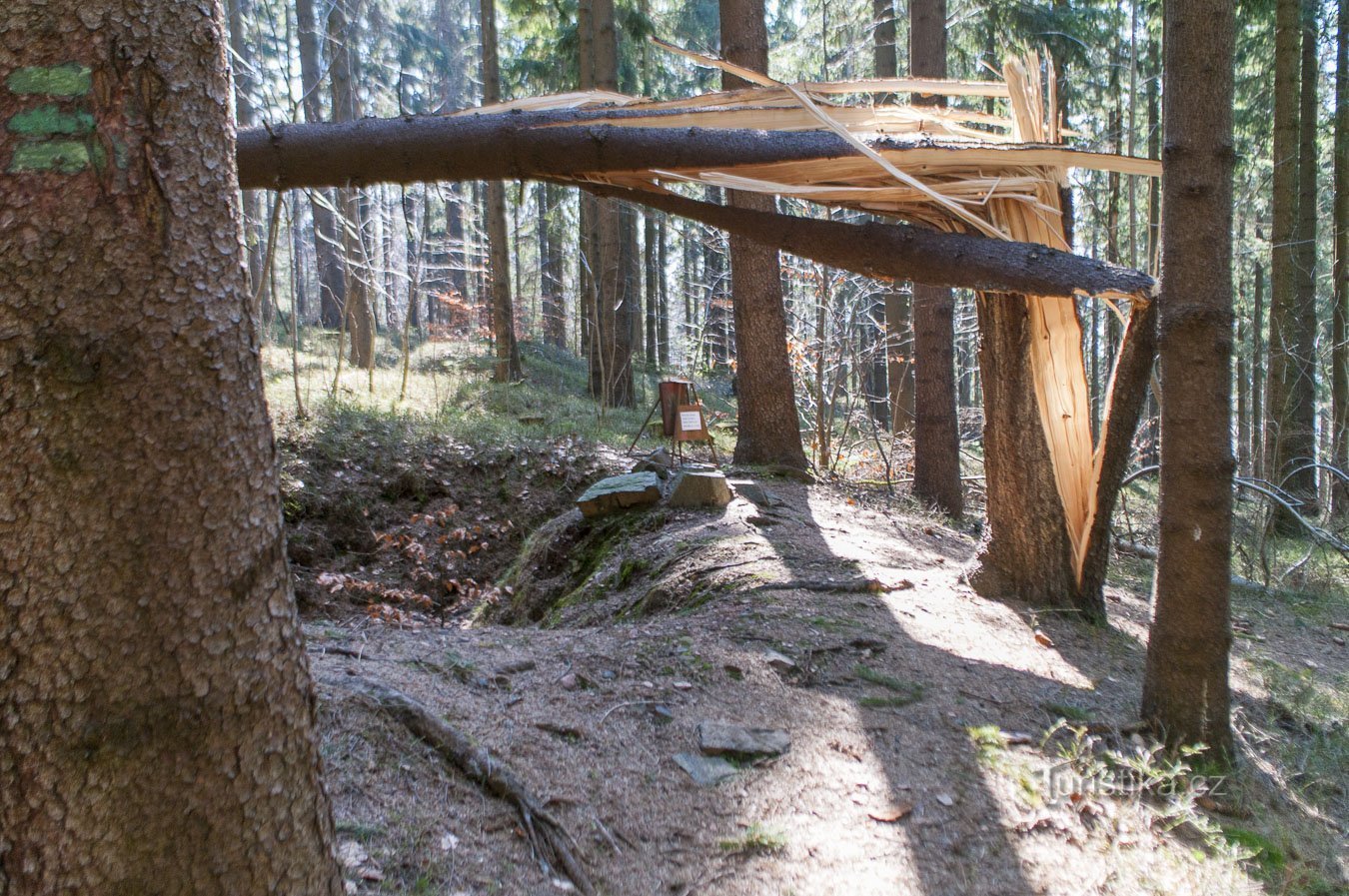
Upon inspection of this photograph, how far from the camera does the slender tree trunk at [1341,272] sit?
33.7ft

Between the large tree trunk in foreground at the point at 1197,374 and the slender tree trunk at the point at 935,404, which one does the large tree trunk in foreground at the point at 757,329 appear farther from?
the large tree trunk in foreground at the point at 1197,374

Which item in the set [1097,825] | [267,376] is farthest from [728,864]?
[267,376]

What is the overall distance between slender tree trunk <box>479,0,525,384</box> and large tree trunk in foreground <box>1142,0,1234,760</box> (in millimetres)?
10447

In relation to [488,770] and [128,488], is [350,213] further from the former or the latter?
[128,488]

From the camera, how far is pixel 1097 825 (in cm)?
275

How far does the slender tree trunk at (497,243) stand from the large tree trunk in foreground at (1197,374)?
10.4 metres

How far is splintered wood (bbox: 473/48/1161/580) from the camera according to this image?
329cm

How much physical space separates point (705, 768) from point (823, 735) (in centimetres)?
50

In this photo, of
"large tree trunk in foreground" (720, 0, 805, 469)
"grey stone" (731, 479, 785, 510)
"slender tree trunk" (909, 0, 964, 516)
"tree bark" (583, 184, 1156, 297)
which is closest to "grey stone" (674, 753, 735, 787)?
"tree bark" (583, 184, 1156, 297)

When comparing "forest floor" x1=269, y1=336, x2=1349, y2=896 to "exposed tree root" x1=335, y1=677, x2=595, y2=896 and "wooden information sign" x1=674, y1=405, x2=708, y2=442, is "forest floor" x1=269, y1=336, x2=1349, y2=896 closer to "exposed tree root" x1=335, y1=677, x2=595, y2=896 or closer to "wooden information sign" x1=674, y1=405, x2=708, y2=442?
"exposed tree root" x1=335, y1=677, x2=595, y2=896

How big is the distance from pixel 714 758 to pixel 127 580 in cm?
212

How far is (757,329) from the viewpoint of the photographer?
7797mm

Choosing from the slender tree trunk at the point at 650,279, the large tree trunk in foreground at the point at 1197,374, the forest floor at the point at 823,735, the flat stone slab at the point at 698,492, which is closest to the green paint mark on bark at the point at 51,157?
the forest floor at the point at 823,735

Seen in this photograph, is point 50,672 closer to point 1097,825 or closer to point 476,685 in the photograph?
point 476,685
